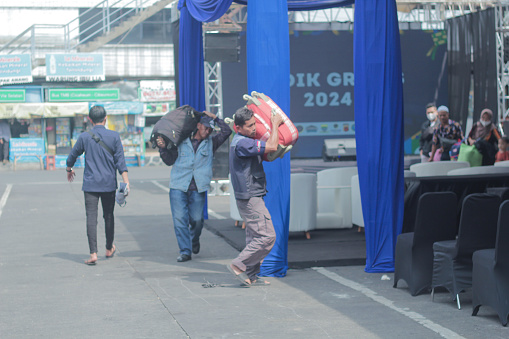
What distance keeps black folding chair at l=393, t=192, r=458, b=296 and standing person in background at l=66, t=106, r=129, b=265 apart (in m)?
3.85

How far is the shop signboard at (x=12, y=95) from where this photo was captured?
34344 millimetres

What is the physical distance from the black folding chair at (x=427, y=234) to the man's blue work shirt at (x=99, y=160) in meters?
3.91

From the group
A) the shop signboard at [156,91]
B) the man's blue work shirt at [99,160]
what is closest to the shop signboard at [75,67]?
the shop signboard at [156,91]

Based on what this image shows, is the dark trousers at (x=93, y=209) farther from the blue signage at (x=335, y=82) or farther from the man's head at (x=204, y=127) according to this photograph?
the blue signage at (x=335, y=82)

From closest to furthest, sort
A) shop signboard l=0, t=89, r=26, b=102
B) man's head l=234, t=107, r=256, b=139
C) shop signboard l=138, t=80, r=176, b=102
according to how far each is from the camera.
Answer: man's head l=234, t=107, r=256, b=139 < shop signboard l=0, t=89, r=26, b=102 < shop signboard l=138, t=80, r=176, b=102

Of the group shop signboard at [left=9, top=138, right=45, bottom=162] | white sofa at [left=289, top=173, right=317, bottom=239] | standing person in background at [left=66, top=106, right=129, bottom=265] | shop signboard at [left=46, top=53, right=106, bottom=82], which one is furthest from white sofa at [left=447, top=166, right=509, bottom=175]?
shop signboard at [left=9, top=138, right=45, bottom=162]

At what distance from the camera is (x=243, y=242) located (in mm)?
10969

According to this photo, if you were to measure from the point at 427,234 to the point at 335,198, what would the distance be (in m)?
4.80

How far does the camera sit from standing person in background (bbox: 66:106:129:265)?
9.48 meters

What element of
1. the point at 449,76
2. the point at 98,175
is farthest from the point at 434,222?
the point at 449,76

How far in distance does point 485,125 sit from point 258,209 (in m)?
8.48

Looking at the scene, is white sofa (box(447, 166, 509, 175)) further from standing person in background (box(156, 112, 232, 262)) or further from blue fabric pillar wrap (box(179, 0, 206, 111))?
blue fabric pillar wrap (box(179, 0, 206, 111))

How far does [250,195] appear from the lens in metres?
7.76

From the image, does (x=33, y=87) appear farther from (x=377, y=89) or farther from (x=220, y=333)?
(x=220, y=333)
